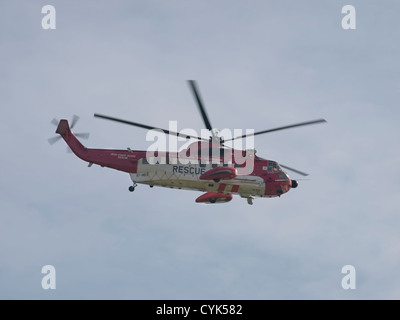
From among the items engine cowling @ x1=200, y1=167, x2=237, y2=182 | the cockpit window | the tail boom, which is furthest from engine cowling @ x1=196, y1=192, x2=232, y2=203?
the tail boom

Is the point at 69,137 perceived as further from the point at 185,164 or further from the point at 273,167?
the point at 273,167

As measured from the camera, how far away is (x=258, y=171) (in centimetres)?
6969

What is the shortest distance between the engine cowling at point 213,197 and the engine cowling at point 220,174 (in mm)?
4559

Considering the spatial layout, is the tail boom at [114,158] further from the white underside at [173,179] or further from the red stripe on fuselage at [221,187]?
the red stripe on fuselage at [221,187]

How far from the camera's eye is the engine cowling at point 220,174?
216 ft

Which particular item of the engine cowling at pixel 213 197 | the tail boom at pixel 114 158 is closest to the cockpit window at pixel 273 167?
the engine cowling at pixel 213 197

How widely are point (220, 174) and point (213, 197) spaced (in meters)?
5.25

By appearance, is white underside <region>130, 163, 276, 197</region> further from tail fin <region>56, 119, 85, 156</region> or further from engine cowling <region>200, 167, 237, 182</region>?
tail fin <region>56, 119, 85, 156</region>

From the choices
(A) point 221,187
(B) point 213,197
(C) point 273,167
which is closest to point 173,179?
(A) point 221,187

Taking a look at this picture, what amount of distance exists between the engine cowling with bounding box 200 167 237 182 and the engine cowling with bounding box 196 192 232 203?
4559 millimetres

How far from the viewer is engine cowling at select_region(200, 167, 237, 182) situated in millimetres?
65750

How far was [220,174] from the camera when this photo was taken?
216 ft
